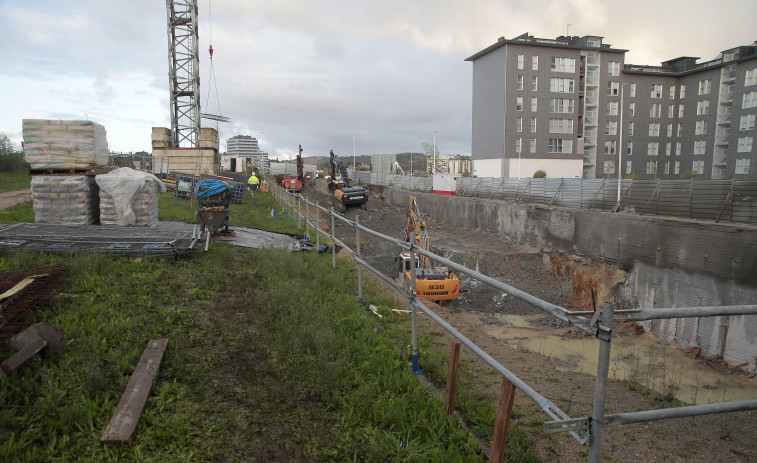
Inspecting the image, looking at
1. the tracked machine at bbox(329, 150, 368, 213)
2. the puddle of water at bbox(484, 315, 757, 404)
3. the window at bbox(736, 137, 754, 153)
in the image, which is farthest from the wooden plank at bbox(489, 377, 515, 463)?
the window at bbox(736, 137, 754, 153)

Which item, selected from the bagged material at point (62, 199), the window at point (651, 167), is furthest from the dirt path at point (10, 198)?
the window at point (651, 167)

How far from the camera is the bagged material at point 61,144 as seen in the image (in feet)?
30.8

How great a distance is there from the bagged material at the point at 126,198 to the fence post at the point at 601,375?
10240 millimetres

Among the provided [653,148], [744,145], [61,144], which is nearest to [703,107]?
[653,148]

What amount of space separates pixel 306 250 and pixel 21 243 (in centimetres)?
543

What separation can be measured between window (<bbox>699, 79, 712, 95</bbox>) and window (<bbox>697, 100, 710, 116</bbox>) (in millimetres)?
1124

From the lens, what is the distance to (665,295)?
49.2 ft

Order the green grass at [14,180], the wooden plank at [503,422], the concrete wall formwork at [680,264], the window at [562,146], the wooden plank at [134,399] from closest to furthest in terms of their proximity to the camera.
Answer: the wooden plank at [503,422] < the wooden plank at [134,399] < the concrete wall formwork at [680,264] < the green grass at [14,180] < the window at [562,146]

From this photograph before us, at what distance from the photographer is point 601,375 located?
2135 mm

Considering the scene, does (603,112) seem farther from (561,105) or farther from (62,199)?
(62,199)

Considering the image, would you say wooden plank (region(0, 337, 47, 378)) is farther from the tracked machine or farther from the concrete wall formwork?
the tracked machine

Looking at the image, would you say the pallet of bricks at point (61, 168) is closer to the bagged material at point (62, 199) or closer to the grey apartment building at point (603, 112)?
the bagged material at point (62, 199)

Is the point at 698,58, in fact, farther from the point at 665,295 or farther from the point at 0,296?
the point at 0,296

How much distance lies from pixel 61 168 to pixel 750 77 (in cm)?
6570
